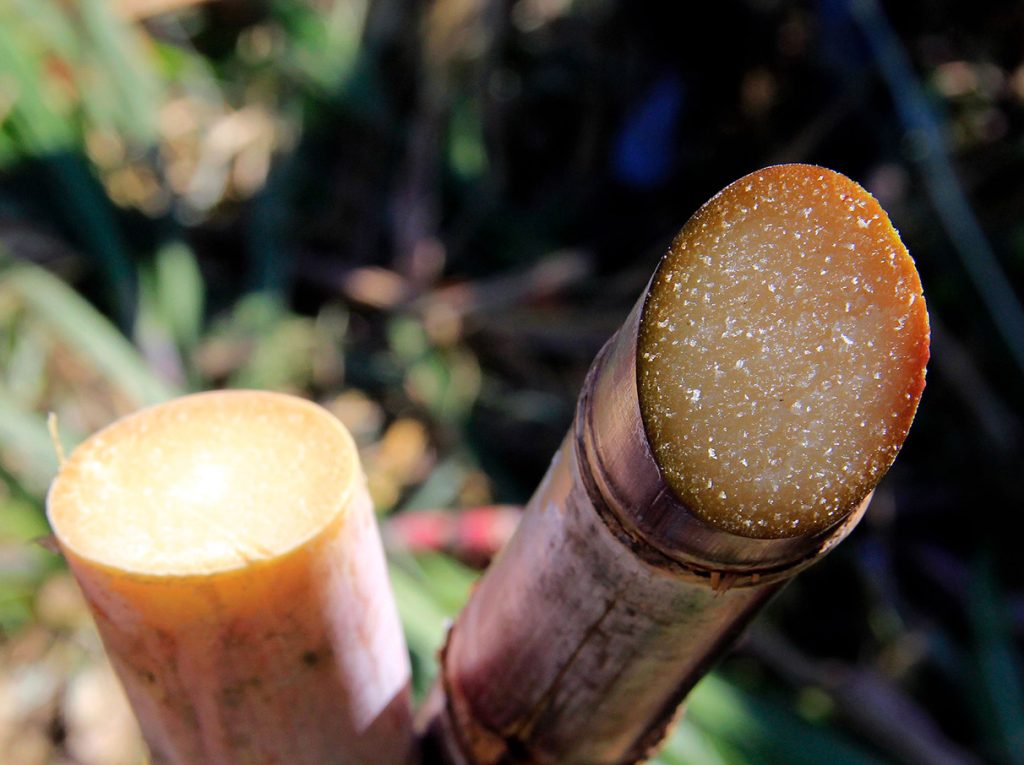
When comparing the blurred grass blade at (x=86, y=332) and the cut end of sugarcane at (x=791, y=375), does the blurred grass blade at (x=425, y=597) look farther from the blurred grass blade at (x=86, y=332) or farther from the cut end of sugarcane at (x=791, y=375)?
the cut end of sugarcane at (x=791, y=375)

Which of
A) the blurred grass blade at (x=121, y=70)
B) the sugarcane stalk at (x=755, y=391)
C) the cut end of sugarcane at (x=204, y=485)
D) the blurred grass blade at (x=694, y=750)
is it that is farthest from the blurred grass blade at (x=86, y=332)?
the sugarcane stalk at (x=755, y=391)

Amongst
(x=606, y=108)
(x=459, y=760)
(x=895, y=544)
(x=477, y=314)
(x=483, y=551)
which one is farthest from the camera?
(x=606, y=108)

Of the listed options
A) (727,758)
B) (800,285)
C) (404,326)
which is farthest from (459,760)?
(404,326)

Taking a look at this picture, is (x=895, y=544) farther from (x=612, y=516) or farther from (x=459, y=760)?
(x=612, y=516)

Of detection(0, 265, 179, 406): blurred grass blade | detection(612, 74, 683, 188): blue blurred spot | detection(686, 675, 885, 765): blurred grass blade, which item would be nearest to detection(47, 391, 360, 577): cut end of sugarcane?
detection(686, 675, 885, 765): blurred grass blade

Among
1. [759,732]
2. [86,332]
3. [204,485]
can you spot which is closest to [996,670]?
[759,732]

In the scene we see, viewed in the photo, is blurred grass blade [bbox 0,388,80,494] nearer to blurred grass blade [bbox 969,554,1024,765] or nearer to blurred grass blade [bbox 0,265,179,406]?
blurred grass blade [bbox 0,265,179,406]
